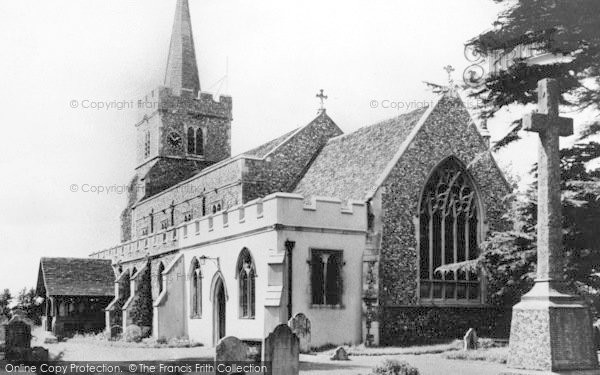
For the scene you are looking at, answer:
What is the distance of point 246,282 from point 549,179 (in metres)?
14.1

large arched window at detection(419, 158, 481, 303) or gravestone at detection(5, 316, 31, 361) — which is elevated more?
large arched window at detection(419, 158, 481, 303)

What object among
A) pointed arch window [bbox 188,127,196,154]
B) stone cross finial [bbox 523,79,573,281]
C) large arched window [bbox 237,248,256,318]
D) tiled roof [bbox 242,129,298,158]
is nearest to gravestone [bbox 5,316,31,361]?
large arched window [bbox 237,248,256,318]

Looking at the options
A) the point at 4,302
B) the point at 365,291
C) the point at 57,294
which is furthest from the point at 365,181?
the point at 4,302

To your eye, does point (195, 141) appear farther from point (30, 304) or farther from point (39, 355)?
point (39, 355)

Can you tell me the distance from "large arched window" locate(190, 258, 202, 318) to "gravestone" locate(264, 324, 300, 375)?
16.2m

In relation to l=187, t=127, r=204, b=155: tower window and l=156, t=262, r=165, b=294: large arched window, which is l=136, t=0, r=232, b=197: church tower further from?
l=156, t=262, r=165, b=294: large arched window

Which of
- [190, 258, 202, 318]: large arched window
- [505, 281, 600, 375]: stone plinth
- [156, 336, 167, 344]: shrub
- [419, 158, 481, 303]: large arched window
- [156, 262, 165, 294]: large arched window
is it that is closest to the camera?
[505, 281, 600, 375]: stone plinth

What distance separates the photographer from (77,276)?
3872 cm

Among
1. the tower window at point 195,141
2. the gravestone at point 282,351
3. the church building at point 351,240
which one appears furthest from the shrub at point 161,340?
the tower window at point 195,141

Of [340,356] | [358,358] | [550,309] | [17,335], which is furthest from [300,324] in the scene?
[550,309]

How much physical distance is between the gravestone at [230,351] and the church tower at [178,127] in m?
32.9

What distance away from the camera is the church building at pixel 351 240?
859 inches

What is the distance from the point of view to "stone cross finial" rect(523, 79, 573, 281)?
420 inches

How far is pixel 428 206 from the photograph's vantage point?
23609mm
